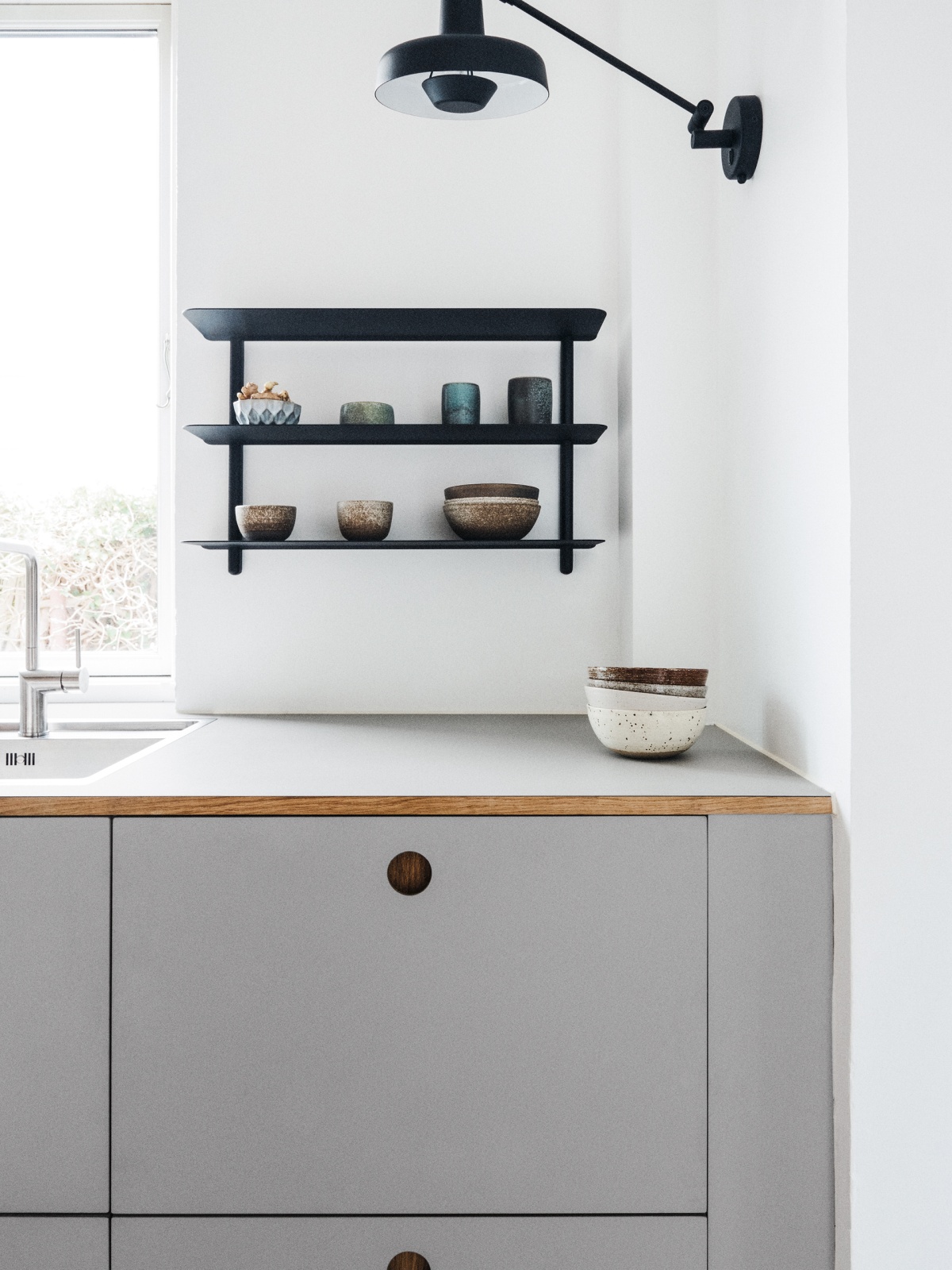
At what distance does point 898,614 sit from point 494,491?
82 cm

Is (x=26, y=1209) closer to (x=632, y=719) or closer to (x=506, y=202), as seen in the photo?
(x=632, y=719)

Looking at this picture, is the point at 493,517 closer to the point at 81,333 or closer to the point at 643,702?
the point at 643,702

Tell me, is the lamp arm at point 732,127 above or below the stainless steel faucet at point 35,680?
above

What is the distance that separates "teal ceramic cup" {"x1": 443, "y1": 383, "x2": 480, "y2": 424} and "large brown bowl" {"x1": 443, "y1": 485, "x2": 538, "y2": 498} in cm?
14

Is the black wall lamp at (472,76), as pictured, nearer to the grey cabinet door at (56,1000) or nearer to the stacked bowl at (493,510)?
the stacked bowl at (493,510)

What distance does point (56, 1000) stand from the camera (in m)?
1.13

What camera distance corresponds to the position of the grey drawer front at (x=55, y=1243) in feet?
3.75

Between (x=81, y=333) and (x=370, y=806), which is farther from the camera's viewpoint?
(x=81, y=333)

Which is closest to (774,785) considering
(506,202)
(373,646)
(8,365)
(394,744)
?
(394,744)

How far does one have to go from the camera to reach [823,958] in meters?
1.14

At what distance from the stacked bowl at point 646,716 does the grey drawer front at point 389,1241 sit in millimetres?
642

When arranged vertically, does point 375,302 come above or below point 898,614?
above

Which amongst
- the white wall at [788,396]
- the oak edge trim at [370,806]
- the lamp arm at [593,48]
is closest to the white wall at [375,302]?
the white wall at [788,396]

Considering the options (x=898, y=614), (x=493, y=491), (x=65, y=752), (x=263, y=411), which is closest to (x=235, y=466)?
(x=263, y=411)
